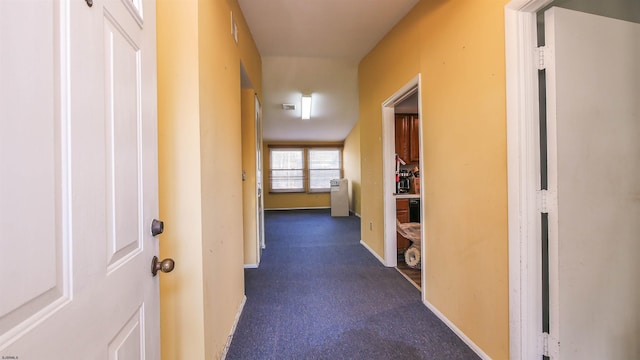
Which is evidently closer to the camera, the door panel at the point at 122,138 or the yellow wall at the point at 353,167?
the door panel at the point at 122,138

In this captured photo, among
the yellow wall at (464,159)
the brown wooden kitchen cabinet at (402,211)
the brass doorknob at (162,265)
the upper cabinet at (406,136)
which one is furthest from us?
the upper cabinet at (406,136)

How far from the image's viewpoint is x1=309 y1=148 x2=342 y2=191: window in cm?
784

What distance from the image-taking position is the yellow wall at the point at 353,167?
6605mm

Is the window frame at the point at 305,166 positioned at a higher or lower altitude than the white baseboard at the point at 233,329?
higher

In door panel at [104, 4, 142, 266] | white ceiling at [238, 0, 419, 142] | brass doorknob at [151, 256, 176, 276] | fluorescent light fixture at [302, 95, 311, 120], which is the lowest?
brass doorknob at [151, 256, 176, 276]

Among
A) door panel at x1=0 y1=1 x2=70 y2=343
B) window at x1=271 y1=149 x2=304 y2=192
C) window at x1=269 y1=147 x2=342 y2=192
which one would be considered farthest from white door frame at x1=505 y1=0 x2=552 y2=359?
window at x1=271 y1=149 x2=304 y2=192

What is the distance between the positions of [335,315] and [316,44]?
285 cm

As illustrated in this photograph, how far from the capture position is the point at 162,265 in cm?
81

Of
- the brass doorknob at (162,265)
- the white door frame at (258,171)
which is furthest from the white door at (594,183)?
the white door frame at (258,171)

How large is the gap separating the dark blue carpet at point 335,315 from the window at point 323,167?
4.53m

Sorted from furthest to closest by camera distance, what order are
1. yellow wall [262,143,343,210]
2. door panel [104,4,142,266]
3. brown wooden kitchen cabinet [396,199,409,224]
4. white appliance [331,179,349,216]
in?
yellow wall [262,143,343,210] → white appliance [331,179,349,216] → brown wooden kitchen cabinet [396,199,409,224] → door panel [104,4,142,266]

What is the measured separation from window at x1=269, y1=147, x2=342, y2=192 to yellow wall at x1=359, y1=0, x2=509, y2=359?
17.9 feet

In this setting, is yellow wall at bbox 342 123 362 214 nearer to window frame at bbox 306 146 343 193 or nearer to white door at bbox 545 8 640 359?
window frame at bbox 306 146 343 193

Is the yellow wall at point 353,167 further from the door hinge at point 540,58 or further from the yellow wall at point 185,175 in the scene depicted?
the yellow wall at point 185,175
